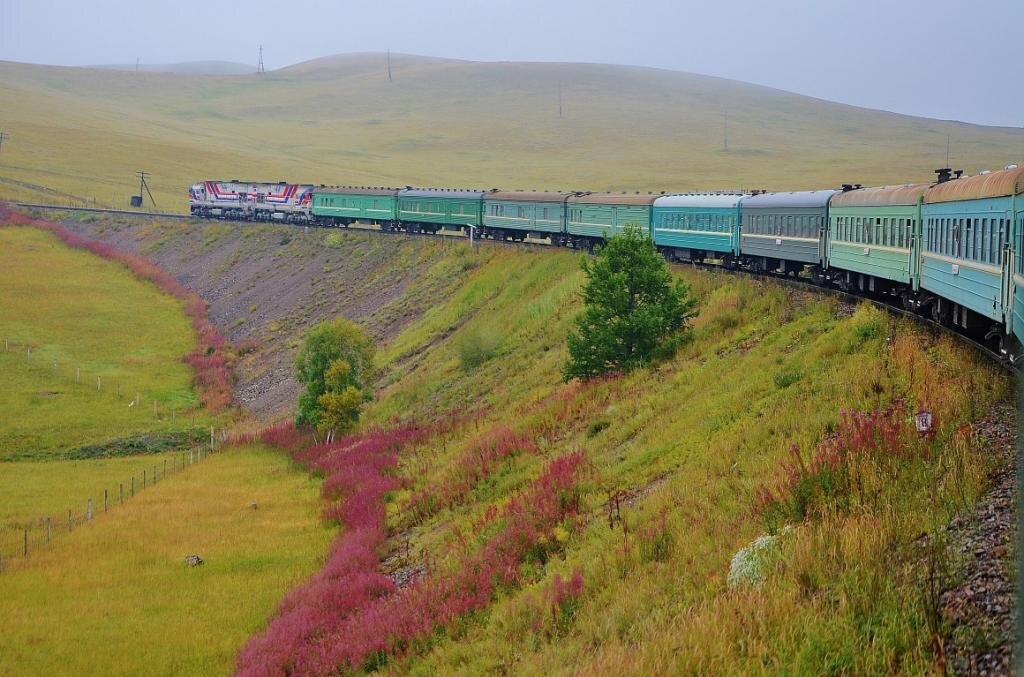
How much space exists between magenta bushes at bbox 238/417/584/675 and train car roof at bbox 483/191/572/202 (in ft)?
113

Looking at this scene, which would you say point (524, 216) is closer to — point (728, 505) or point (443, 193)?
point (443, 193)

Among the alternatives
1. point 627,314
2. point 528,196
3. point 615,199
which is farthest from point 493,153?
point 627,314

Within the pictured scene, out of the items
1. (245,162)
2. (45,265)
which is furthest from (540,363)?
(245,162)

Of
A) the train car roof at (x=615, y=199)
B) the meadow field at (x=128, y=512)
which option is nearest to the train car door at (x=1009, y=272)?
the meadow field at (x=128, y=512)

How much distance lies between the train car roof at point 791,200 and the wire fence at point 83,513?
1939 centimetres

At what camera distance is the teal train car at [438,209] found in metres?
64.3

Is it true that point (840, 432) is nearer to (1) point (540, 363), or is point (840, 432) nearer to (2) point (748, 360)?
(2) point (748, 360)

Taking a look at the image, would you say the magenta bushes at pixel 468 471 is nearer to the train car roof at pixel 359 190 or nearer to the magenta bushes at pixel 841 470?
the magenta bushes at pixel 841 470

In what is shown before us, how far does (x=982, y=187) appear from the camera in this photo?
→ 16344 millimetres

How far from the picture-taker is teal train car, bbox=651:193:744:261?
1514 inches

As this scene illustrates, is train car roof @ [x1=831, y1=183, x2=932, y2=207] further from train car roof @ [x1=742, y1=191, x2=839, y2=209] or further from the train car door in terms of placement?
the train car door

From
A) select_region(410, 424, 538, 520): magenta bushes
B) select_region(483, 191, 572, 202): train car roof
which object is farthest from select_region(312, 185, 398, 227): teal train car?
Answer: select_region(410, 424, 538, 520): magenta bushes

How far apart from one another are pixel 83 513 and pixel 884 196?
20522 millimetres

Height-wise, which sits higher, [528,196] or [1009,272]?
[528,196]
